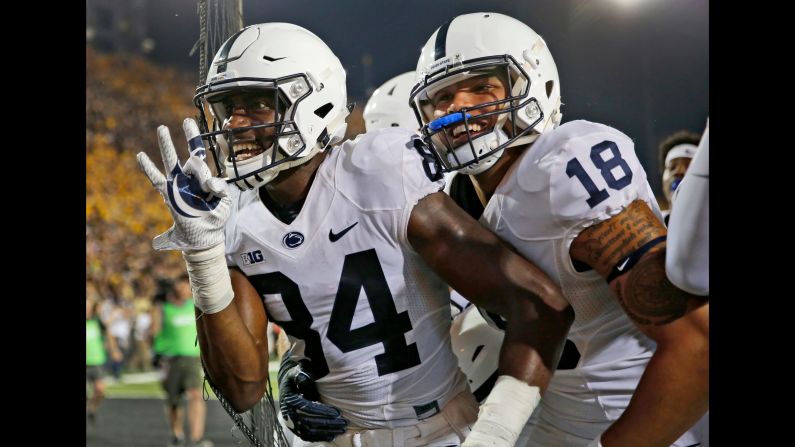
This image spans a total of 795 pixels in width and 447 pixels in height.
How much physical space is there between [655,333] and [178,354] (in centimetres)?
313

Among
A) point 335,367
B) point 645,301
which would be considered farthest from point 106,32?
point 645,301

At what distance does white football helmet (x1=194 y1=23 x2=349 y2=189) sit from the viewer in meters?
1.39

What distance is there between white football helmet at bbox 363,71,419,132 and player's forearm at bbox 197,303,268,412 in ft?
3.22

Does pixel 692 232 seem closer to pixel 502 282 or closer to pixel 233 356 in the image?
pixel 502 282

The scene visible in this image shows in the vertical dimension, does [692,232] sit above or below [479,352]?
above

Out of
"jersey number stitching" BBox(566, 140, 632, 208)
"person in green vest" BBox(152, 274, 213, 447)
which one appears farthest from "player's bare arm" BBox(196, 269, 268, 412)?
"person in green vest" BBox(152, 274, 213, 447)

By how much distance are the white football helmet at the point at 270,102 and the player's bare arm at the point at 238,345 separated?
185mm

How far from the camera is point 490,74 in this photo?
58.1 inches

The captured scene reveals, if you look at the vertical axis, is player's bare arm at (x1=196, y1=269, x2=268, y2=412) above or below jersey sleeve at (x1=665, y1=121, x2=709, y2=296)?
below

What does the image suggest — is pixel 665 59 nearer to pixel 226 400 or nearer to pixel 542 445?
pixel 542 445

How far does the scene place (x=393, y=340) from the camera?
1364mm

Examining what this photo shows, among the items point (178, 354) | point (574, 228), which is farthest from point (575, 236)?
point (178, 354)

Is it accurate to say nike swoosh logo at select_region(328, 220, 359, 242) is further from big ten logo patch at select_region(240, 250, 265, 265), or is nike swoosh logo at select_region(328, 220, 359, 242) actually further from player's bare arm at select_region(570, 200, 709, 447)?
player's bare arm at select_region(570, 200, 709, 447)
